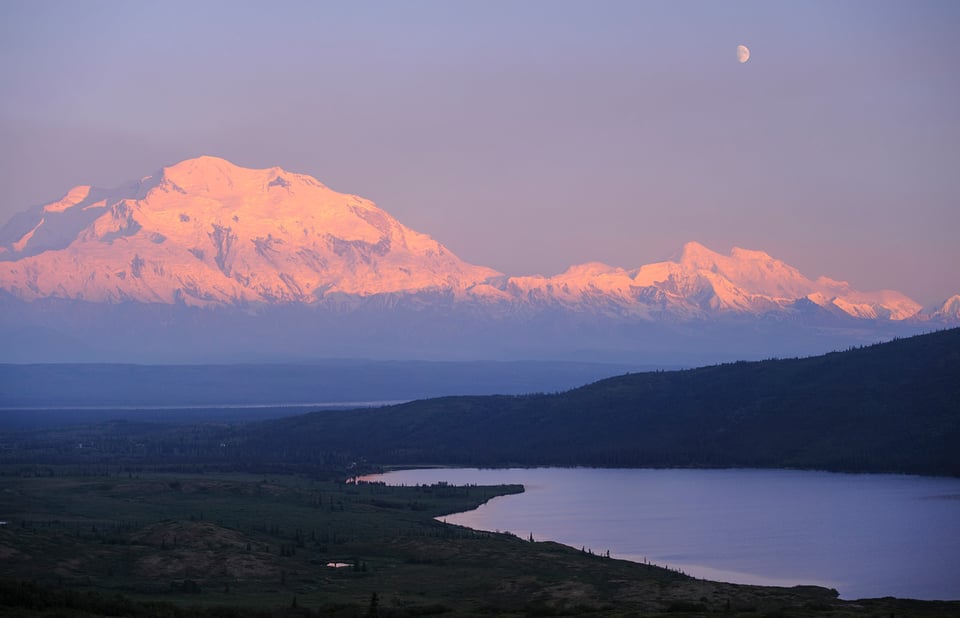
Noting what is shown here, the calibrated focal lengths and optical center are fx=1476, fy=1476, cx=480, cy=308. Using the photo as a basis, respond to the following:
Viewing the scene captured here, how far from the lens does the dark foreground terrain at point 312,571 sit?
265ft

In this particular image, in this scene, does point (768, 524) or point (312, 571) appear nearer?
point (312, 571)

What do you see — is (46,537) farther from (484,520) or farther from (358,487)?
(358,487)

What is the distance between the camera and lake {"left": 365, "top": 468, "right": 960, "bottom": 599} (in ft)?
352

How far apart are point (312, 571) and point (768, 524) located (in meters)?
52.3

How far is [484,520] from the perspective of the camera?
144000 mm

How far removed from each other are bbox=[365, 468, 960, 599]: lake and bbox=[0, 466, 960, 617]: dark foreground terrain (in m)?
8.20

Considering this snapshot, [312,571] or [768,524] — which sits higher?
[768,524]

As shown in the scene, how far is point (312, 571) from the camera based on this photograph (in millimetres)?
102062

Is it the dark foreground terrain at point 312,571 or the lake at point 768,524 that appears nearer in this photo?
the dark foreground terrain at point 312,571

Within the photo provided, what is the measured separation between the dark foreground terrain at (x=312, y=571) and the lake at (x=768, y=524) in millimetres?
8196

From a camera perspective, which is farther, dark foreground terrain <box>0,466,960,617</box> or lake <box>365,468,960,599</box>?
lake <box>365,468,960,599</box>

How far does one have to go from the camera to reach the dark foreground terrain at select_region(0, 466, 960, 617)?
80812 millimetres

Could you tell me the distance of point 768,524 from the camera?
137500mm

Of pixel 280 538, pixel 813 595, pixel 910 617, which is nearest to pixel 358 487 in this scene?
pixel 280 538
